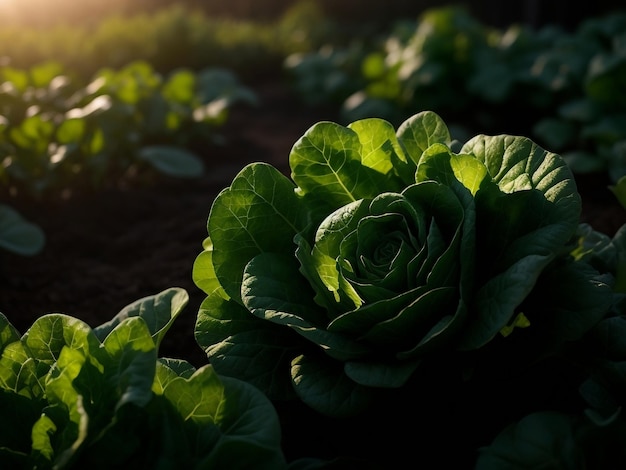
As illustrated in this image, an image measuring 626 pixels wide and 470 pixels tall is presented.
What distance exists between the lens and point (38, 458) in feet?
3.84

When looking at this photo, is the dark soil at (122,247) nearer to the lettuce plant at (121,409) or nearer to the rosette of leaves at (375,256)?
the rosette of leaves at (375,256)

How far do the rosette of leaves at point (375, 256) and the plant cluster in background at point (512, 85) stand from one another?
77.2 inches

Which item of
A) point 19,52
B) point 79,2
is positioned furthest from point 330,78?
point 79,2

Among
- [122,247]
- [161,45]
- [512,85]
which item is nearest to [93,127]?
[122,247]

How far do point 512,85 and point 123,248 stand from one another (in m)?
Answer: 2.51

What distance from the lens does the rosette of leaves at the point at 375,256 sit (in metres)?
1.26

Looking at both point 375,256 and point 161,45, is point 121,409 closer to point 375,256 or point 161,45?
point 375,256

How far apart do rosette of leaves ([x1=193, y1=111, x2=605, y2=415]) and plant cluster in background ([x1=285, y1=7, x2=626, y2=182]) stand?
6.43 ft

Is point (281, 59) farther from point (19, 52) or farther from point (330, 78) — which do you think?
point (19, 52)

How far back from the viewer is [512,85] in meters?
4.11

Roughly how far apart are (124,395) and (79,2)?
404 inches

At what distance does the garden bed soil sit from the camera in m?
2.35

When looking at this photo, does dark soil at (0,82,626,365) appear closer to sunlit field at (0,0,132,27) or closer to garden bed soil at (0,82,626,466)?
garden bed soil at (0,82,626,466)

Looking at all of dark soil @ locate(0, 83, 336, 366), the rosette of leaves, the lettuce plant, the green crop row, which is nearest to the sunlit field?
the green crop row
